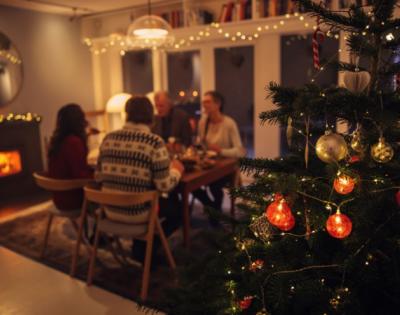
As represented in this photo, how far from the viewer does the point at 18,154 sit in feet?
16.8

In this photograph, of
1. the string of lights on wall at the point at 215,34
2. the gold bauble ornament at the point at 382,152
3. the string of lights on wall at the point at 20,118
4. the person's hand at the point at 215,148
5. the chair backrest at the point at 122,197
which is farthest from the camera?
the string of lights on wall at the point at 20,118

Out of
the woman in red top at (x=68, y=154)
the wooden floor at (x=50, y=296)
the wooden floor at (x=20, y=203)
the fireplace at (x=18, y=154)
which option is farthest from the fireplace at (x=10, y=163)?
the woman in red top at (x=68, y=154)

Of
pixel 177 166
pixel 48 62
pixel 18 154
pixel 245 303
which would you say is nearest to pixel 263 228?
pixel 245 303

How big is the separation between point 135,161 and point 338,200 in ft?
5.07

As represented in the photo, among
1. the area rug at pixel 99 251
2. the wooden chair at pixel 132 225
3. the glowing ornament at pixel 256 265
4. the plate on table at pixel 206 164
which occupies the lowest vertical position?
the area rug at pixel 99 251

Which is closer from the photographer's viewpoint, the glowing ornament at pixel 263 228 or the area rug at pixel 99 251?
the glowing ornament at pixel 263 228

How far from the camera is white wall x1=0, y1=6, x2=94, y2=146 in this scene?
209 inches

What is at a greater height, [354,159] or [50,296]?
[354,159]

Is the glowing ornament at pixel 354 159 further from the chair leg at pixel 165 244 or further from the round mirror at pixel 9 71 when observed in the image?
the round mirror at pixel 9 71

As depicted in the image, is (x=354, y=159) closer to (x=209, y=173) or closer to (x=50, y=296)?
(x=209, y=173)

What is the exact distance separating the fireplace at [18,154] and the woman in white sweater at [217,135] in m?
2.67

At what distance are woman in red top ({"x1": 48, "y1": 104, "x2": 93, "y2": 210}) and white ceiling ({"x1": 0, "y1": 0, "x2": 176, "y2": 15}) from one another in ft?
9.16

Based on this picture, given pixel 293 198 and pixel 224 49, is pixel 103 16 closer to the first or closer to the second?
pixel 224 49

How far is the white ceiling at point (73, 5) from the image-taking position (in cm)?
506
